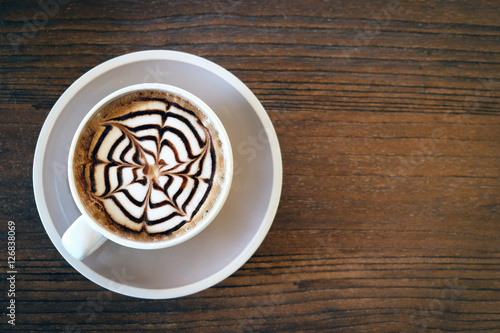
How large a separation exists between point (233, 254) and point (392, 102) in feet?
1.83

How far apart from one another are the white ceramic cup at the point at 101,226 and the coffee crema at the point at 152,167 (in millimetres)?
47

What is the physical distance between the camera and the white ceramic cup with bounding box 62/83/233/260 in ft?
2.29

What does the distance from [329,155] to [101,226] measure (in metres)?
0.56

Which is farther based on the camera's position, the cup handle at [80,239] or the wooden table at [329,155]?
the wooden table at [329,155]

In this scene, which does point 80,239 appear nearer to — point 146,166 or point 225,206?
point 146,166

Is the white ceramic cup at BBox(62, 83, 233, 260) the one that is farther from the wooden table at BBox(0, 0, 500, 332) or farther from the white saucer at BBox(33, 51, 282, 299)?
the wooden table at BBox(0, 0, 500, 332)

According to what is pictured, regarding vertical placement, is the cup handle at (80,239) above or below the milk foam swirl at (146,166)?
below

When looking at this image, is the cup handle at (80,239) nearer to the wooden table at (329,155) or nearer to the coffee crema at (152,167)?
the coffee crema at (152,167)

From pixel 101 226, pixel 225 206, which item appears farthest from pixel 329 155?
pixel 101 226

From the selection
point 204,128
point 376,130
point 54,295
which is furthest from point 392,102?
point 54,295

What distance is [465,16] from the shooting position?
98 cm

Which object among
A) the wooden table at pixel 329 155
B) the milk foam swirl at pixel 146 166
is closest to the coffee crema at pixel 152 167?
the milk foam swirl at pixel 146 166

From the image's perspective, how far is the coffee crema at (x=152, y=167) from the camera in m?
0.78

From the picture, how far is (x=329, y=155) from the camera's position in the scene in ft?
3.17
